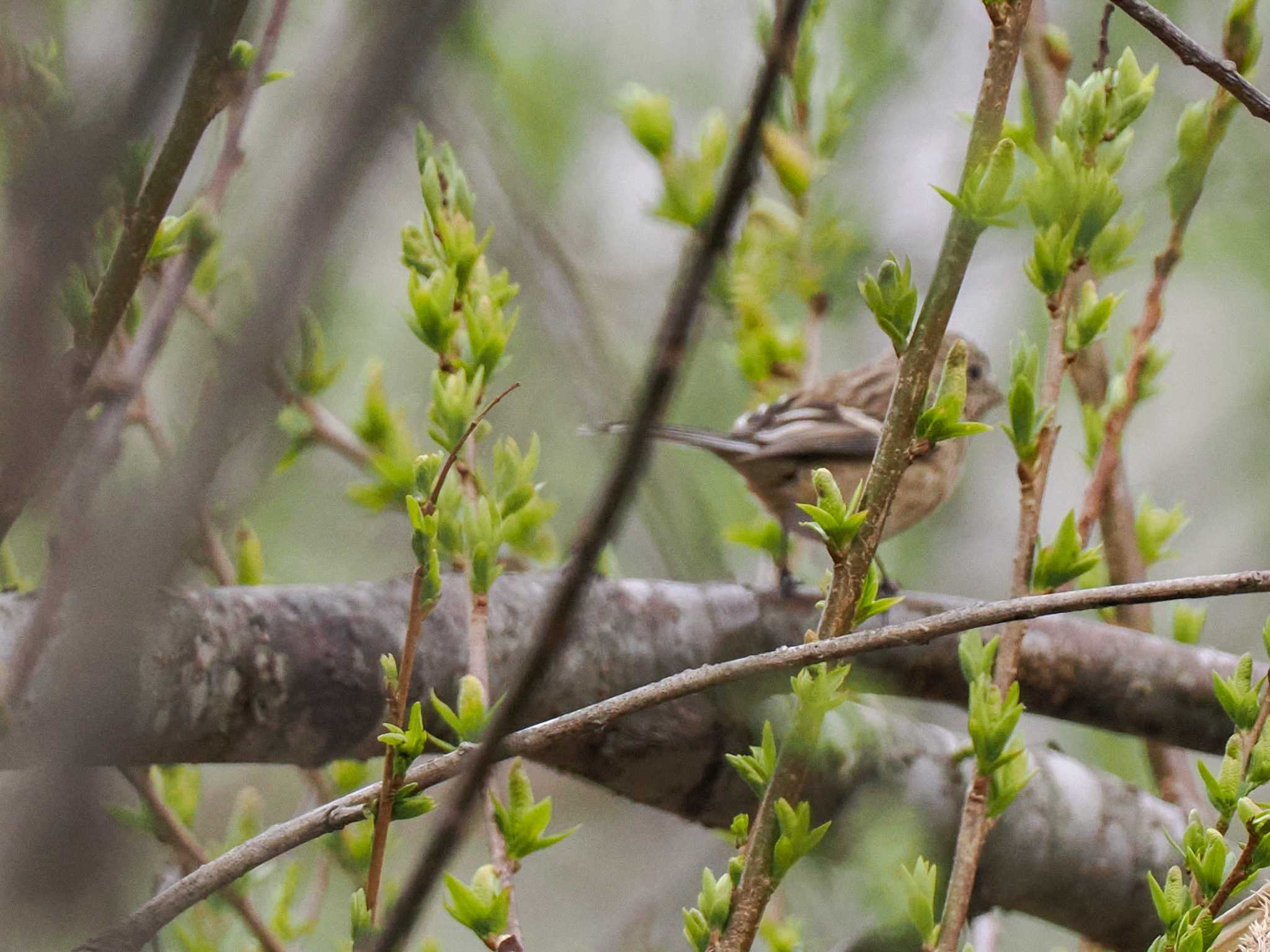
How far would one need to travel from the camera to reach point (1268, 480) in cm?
392

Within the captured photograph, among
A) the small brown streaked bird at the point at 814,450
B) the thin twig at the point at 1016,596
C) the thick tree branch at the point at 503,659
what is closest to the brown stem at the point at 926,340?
the thick tree branch at the point at 503,659

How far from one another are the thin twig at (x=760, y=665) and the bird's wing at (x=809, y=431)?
1.93 m

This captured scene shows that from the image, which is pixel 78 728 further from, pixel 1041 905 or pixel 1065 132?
pixel 1041 905

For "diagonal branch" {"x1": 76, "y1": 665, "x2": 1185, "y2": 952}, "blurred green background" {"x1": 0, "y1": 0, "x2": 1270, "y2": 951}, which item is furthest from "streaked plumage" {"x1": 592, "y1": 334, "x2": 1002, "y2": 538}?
"diagonal branch" {"x1": 76, "y1": 665, "x2": 1185, "y2": 952}

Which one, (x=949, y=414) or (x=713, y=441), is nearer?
(x=949, y=414)

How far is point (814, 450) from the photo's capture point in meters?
3.05

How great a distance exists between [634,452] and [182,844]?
1092mm

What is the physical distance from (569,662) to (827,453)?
63.9 inches

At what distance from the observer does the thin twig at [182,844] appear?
138cm

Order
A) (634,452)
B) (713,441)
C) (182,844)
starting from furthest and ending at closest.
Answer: (713,441), (182,844), (634,452)

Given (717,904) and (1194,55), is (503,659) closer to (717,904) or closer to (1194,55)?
(717,904)

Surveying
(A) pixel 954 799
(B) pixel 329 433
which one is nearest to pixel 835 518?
(A) pixel 954 799

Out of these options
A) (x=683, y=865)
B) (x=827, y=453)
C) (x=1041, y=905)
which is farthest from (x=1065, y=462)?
(x=1041, y=905)

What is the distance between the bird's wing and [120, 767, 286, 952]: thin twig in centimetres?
165
